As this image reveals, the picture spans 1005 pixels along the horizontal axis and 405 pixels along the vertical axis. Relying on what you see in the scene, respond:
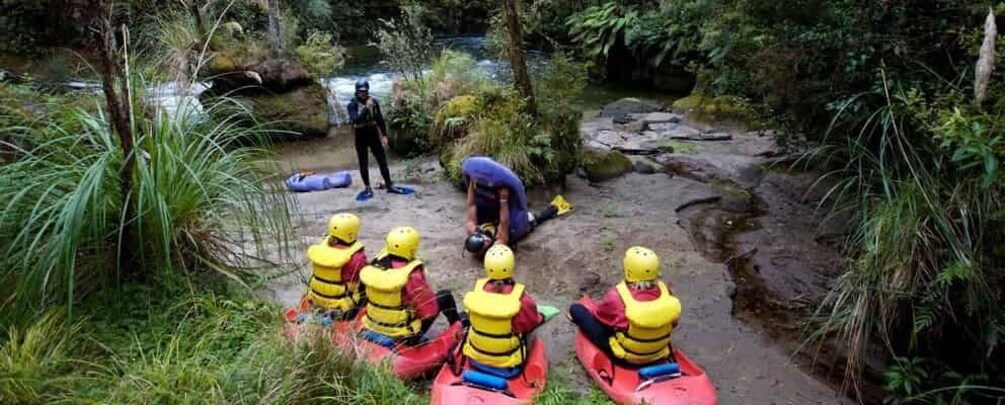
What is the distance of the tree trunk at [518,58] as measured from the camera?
717 centimetres

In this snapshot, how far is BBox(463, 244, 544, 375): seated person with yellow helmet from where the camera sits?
348cm

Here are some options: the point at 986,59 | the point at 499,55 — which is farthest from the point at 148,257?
the point at 499,55

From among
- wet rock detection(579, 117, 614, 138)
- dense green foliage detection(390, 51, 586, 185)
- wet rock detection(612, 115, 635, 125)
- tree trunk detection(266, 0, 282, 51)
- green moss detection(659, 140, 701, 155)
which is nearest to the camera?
dense green foliage detection(390, 51, 586, 185)

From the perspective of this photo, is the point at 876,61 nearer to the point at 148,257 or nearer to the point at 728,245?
the point at 728,245

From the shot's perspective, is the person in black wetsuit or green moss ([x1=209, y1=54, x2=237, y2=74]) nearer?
the person in black wetsuit

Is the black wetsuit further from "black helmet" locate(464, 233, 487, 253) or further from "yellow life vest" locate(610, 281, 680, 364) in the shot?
"yellow life vest" locate(610, 281, 680, 364)

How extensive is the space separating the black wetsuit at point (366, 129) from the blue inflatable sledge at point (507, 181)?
6.68ft

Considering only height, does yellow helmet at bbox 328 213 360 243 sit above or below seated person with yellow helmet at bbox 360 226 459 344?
above

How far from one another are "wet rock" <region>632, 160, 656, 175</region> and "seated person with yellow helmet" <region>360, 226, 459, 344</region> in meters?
5.08

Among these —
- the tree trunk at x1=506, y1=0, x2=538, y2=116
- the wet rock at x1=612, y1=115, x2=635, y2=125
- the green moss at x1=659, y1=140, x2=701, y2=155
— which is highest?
the tree trunk at x1=506, y1=0, x2=538, y2=116

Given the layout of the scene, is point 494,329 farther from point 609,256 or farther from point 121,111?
point 609,256

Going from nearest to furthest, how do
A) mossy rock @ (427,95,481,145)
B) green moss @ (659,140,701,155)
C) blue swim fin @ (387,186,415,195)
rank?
blue swim fin @ (387,186,415,195) < mossy rock @ (427,95,481,145) < green moss @ (659,140,701,155)

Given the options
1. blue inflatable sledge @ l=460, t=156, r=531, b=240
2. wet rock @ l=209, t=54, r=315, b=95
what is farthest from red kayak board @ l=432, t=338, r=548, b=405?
wet rock @ l=209, t=54, r=315, b=95

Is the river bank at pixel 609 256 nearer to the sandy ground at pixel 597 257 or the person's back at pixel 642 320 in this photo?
the sandy ground at pixel 597 257
